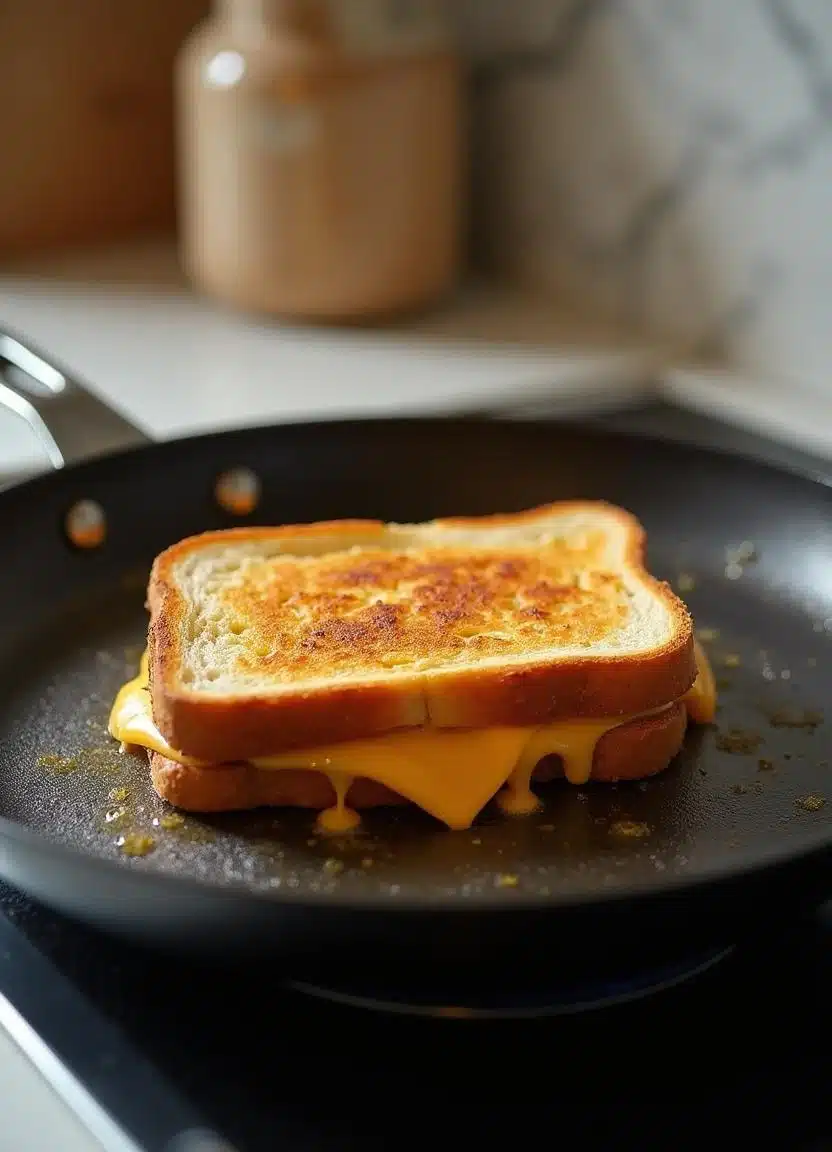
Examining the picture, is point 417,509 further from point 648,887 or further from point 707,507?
point 648,887

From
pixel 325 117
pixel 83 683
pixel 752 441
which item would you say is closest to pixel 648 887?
pixel 83 683

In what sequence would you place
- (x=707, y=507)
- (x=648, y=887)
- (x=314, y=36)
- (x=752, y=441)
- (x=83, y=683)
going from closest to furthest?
1. (x=648, y=887)
2. (x=83, y=683)
3. (x=707, y=507)
4. (x=752, y=441)
5. (x=314, y=36)

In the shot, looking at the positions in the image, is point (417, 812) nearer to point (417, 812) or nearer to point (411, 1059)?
point (417, 812)

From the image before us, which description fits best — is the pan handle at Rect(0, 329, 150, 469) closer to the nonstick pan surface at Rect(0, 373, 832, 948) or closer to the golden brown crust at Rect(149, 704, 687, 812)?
the nonstick pan surface at Rect(0, 373, 832, 948)

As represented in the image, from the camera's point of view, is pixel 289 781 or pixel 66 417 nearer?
pixel 289 781

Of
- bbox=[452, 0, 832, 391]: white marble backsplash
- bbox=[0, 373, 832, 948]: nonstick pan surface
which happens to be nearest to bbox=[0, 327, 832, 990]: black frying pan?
bbox=[0, 373, 832, 948]: nonstick pan surface

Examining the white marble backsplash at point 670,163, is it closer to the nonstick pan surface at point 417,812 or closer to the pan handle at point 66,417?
the nonstick pan surface at point 417,812

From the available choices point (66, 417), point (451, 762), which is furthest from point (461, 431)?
point (451, 762)
